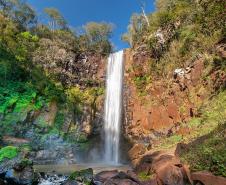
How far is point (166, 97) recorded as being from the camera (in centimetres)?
2125

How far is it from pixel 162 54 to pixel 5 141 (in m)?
14.9

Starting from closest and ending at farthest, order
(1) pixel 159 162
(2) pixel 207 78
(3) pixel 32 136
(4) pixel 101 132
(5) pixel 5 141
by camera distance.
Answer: (1) pixel 159 162, (2) pixel 207 78, (5) pixel 5 141, (3) pixel 32 136, (4) pixel 101 132

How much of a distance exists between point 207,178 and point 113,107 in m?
19.6

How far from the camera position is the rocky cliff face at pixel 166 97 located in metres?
17.7

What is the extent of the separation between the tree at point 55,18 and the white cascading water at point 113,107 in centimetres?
2259

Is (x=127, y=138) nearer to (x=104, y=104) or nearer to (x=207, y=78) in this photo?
(x=104, y=104)

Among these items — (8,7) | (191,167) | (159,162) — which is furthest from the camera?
(8,7)

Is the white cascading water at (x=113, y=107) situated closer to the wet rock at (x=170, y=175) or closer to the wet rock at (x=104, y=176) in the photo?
the wet rock at (x=104, y=176)

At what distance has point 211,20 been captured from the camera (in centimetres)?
1897

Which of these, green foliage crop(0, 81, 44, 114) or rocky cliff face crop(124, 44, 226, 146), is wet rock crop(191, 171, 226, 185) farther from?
green foliage crop(0, 81, 44, 114)

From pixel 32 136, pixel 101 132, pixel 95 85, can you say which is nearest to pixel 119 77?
pixel 95 85

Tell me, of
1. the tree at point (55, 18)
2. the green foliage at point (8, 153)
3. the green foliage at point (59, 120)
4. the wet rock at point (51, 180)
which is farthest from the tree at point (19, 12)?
the wet rock at point (51, 180)

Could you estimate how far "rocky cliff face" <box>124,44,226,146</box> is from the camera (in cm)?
1767

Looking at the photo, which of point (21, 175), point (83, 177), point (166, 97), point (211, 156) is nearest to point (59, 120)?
point (166, 97)
